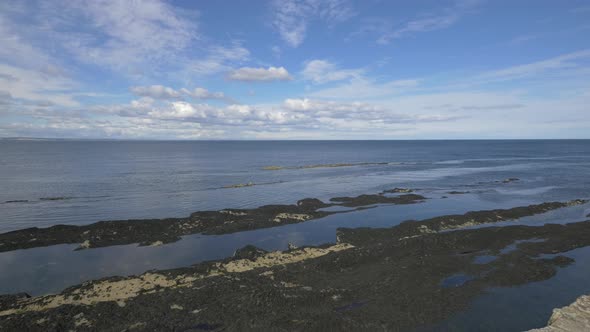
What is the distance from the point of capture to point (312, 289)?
49.3ft

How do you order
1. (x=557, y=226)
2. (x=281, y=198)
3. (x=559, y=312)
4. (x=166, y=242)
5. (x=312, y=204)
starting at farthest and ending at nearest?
(x=281, y=198) < (x=312, y=204) < (x=557, y=226) < (x=166, y=242) < (x=559, y=312)

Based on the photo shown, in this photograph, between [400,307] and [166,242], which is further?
[166,242]

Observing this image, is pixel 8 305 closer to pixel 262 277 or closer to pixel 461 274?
pixel 262 277

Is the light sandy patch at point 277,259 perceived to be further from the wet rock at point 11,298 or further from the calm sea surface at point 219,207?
the wet rock at point 11,298

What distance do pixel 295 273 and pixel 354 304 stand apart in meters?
3.97

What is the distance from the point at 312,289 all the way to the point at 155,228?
16210mm

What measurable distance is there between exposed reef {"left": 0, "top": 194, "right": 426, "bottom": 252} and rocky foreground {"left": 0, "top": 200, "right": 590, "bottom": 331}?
7.32m

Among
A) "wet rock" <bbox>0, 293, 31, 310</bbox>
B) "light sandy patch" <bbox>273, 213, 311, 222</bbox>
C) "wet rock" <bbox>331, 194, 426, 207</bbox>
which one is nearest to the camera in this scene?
"wet rock" <bbox>0, 293, 31, 310</bbox>

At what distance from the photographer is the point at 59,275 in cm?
1767

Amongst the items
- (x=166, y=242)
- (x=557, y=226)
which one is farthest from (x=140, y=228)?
(x=557, y=226)

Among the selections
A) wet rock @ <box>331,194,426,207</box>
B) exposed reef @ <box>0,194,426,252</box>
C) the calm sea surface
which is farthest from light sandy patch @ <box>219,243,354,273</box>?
wet rock @ <box>331,194,426,207</box>

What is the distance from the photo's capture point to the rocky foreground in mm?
12445

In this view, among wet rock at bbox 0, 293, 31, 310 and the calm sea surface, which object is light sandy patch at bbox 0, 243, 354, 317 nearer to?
wet rock at bbox 0, 293, 31, 310

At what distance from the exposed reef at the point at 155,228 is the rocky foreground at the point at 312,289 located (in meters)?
7.32
